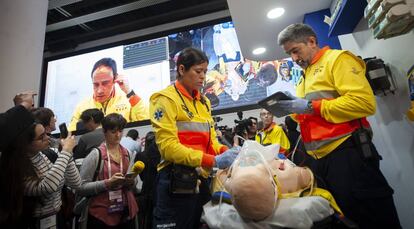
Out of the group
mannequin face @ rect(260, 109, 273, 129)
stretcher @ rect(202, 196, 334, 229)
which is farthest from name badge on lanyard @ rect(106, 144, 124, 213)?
mannequin face @ rect(260, 109, 273, 129)

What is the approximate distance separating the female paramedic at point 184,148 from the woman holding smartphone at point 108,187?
65 centimetres

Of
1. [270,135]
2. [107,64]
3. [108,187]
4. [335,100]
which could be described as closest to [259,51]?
[270,135]

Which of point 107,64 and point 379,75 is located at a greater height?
point 107,64

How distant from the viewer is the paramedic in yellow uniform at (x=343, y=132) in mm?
1361

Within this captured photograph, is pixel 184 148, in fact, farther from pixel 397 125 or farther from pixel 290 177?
pixel 397 125

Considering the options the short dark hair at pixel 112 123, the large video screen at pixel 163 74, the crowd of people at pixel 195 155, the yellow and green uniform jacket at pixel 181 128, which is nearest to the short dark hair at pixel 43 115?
the crowd of people at pixel 195 155

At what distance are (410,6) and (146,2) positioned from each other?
540 cm

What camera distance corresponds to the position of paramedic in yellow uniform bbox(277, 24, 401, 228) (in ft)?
4.47

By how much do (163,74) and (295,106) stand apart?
4268 millimetres

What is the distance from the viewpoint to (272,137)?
3.58 meters

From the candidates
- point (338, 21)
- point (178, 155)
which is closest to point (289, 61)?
point (338, 21)

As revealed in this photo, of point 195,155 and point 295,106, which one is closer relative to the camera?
point 195,155

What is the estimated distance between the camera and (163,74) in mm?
5551

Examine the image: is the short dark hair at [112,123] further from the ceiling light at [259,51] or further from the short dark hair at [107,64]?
the short dark hair at [107,64]
